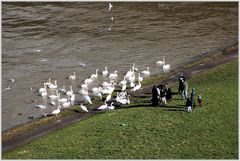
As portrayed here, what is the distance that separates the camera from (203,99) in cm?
2459

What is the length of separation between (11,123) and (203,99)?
10328 mm

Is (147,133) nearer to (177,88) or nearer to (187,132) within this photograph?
(187,132)

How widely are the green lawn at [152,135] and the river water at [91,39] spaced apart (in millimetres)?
4972

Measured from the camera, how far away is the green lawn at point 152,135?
765 inches

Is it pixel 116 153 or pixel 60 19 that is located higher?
pixel 60 19

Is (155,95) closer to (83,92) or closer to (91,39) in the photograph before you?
(83,92)

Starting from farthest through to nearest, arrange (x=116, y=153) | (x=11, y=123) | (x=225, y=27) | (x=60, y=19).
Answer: (x=60, y=19) → (x=225, y=27) → (x=11, y=123) → (x=116, y=153)

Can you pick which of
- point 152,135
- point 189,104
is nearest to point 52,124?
point 152,135

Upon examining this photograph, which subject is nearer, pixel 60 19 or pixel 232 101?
pixel 232 101

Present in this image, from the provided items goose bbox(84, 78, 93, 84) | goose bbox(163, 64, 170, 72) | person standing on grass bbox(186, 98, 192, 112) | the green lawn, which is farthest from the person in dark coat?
goose bbox(163, 64, 170, 72)

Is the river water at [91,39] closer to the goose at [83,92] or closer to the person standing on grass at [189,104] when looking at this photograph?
the goose at [83,92]

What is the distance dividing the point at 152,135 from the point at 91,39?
21290mm

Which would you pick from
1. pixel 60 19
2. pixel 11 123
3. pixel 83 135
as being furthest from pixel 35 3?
pixel 83 135

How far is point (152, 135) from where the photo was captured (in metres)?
20.8
